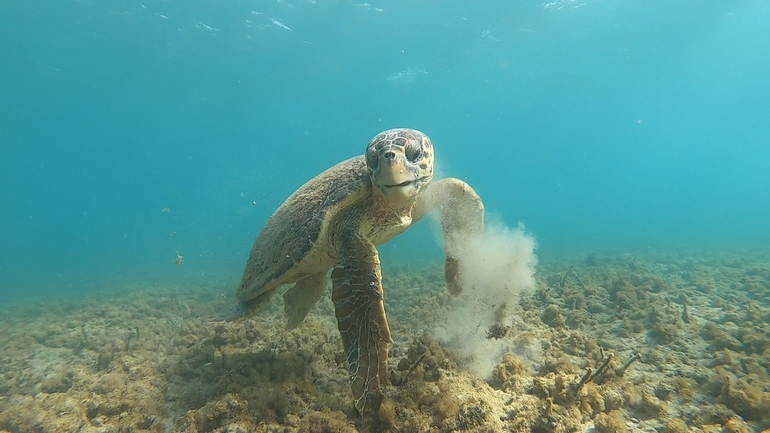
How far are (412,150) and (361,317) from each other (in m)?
1.70

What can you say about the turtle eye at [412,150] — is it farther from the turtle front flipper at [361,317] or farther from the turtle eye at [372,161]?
the turtle front flipper at [361,317]

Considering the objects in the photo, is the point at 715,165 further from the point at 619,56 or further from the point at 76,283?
the point at 76,283

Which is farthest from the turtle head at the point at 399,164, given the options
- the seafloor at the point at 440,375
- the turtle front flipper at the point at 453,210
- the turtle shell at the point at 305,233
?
the seafloor at the point at 440,375

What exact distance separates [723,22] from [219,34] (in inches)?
1441

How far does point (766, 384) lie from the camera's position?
108 inches

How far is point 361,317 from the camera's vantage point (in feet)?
9.22

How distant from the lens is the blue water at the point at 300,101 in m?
22.1

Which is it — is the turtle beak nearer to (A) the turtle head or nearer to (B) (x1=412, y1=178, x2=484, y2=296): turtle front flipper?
(A) the turtle head

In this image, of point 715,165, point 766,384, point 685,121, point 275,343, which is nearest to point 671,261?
point 766,384

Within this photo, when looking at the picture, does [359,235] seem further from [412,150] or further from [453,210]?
[453,210]

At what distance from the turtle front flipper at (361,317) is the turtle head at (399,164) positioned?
58cm

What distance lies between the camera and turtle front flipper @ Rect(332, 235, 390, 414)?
8.22ft

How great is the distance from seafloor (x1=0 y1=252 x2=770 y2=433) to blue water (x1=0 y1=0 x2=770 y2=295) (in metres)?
3.33

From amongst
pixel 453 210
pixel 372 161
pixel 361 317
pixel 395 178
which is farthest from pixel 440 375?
pixel 453 210
